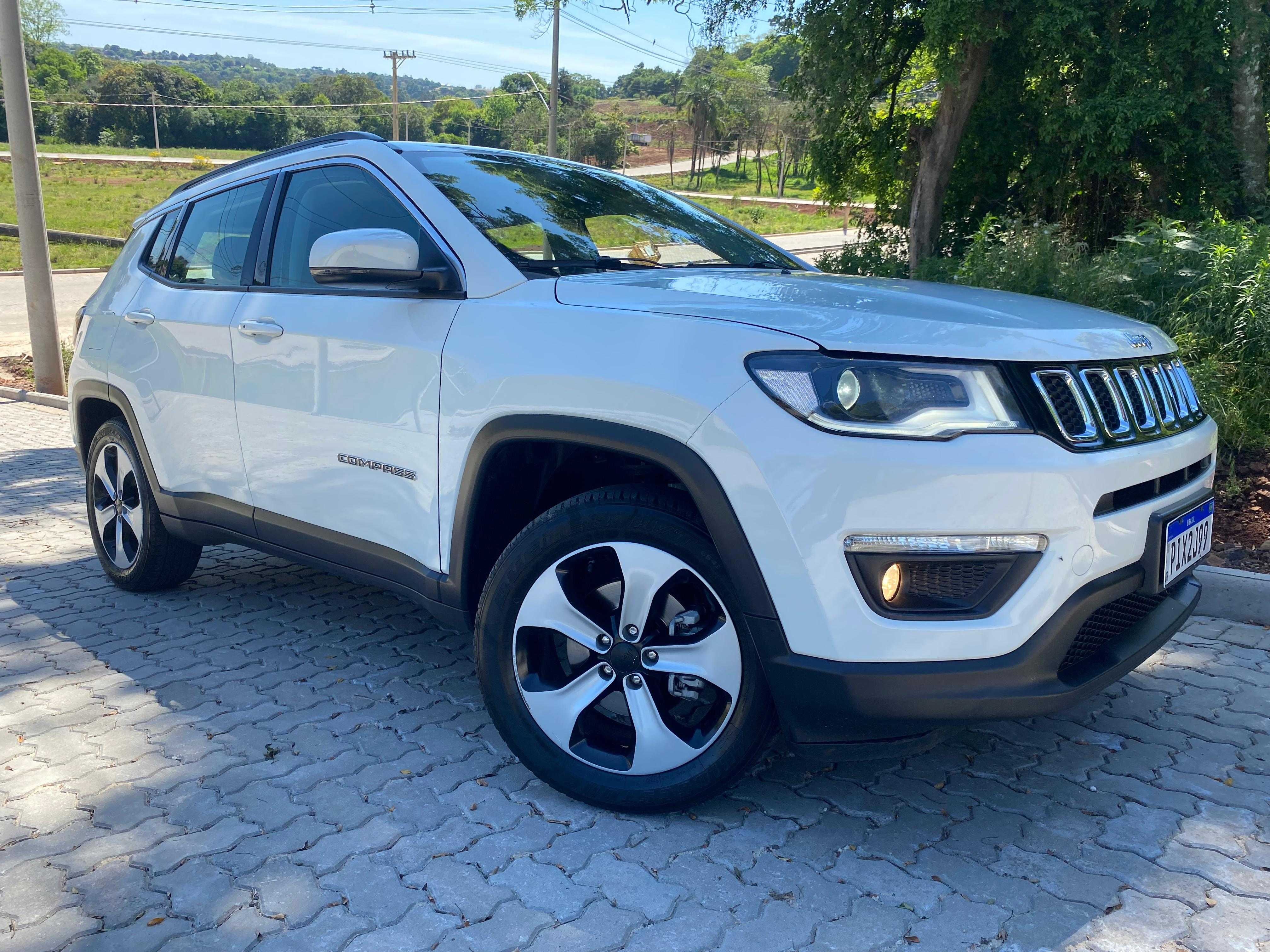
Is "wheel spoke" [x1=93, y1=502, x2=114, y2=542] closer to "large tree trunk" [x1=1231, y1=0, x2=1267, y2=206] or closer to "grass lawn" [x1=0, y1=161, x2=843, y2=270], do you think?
"large tree trunk" [x1=1231, y1=0, x2=1267, y2=206]

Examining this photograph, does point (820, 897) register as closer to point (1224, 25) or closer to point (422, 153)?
point (422, 153)

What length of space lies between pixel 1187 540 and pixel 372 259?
2278mm

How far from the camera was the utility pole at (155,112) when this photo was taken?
8219 centimetres

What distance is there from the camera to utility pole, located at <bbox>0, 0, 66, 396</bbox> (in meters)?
9.58

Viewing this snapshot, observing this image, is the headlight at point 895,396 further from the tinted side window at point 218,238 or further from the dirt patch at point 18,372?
the dirt patch at point 18,372

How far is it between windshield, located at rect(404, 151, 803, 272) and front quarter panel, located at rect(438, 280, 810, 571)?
282mm

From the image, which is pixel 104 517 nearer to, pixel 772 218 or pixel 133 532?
pixel 133 532

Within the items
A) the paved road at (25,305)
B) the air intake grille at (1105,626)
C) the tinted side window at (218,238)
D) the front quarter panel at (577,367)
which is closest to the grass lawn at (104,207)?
the paved road at (25,305)

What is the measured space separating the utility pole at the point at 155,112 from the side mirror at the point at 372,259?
89169mm

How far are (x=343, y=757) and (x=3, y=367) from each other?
37.6ft

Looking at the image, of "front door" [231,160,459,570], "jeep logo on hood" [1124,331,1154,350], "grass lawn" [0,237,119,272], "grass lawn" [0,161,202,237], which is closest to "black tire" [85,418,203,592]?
"front door" [231,160,459,570]

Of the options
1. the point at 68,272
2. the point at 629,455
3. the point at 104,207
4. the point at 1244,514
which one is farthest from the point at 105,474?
the point at 104,207

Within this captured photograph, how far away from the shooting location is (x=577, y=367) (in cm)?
254

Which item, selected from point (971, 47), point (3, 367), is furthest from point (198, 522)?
point (3, 367)
